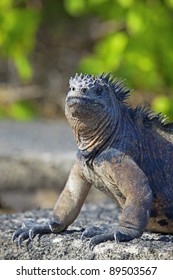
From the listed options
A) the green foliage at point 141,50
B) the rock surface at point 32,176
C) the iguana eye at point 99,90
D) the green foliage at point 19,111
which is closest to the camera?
the iguana eye at point 99,90

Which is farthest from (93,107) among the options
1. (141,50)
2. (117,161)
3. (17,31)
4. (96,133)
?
(17,31)

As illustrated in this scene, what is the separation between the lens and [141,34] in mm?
10367

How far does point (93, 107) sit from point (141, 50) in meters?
6.20

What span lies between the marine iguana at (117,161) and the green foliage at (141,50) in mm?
5617

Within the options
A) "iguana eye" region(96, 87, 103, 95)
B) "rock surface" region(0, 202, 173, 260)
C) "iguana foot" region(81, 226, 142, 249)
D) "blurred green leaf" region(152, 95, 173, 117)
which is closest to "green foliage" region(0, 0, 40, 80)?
"blurred green leaf" region(152, 95, 173, 117)

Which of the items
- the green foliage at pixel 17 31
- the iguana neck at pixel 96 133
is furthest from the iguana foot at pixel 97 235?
the green foliage at pixel 17 31

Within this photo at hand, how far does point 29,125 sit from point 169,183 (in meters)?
5.88

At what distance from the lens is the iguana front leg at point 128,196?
13.5 ft

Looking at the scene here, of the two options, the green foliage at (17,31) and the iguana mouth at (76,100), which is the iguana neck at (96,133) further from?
the green foliage at (17,31)

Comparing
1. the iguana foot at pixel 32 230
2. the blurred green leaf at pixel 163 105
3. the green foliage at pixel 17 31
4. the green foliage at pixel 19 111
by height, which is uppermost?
the green foliage at pixel 17 31

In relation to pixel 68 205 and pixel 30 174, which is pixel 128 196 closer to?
pixel 68 205

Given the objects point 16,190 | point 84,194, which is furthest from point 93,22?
point 84,194

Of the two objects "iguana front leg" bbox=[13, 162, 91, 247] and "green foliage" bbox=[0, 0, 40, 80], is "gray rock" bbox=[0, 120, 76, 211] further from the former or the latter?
"green foliage" bbox=[0, 0, 40, 80]

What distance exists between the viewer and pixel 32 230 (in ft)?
14.5
